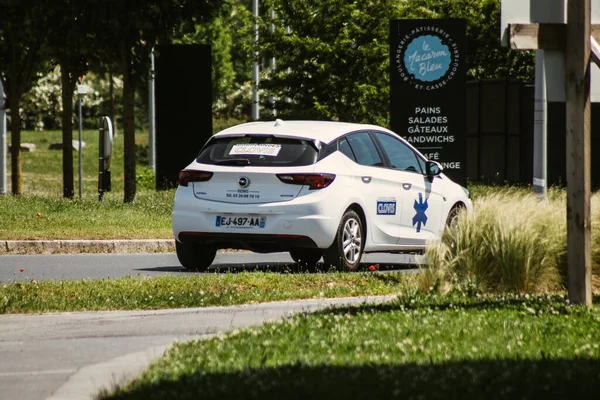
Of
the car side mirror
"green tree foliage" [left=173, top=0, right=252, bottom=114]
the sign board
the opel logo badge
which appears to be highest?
"green tree foliage" [left=173, top=0, right=252, bottom=114]

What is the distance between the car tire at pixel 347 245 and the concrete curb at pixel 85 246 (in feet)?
14.0

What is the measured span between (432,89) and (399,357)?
14.1m

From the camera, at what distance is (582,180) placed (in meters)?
8.84

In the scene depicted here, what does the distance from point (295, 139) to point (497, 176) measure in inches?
779

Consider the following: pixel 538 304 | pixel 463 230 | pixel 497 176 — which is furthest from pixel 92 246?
pixel 497 176

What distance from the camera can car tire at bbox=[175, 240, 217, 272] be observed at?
13.6 meters

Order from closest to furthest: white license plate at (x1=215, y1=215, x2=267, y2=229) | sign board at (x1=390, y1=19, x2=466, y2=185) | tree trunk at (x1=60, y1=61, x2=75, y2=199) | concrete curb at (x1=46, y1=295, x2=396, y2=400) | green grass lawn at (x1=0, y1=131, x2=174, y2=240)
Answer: concrete curb at (x1=46, y1=295, x2=396, y2=400) → white license plate at (x1=215, y1=215, x2=267, y2=229) → green grass lawn at (x1=0, y1=131, x2=174, y2=240) → sign board at (x1=390, y1=19, x2=466, y2=185) → tree trunk at (x1=60, y1=61, x2=75, y2=199)

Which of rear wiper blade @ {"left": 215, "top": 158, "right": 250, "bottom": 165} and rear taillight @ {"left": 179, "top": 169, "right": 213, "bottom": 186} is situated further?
rear taillight @ {"left": 179, "top": 169, "right": 213, "bottom": 186}

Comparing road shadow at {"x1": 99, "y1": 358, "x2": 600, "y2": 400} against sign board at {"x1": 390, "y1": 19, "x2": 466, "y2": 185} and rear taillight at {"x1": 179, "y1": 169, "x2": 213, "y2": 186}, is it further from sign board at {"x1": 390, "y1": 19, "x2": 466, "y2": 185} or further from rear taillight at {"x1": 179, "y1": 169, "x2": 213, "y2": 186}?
sign board at {"x1": 390, "y1": 19, "x2": 466, "y2": 185}

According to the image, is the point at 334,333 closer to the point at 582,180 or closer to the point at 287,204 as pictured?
the point at 582,180

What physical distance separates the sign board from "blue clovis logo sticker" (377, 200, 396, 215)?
6.57 metres

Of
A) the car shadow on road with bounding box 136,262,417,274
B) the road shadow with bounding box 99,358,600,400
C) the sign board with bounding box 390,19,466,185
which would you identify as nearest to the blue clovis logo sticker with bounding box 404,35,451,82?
the sign board with bounding box 390,19,466,185

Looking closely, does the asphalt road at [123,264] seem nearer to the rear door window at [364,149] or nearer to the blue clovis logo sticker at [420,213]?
the blue clovis logo sticker at [420,213]

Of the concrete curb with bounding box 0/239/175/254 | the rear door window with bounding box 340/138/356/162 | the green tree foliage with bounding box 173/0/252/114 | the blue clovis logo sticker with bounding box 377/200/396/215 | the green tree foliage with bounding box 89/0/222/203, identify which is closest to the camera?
the rear door window with bounding box 340/138/356/162
